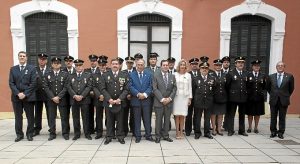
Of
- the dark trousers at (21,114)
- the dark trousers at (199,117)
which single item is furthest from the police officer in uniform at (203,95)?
the dark trousers at (21,114)

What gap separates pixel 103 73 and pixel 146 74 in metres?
0.96

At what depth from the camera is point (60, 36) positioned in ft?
27.5

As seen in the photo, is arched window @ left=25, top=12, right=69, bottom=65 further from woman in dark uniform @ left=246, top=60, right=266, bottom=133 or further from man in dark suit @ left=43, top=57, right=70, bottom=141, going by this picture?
woman in dark uniform @ left=246, top=60, right=266, bottom=133

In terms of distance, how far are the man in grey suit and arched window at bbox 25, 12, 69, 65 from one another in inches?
150

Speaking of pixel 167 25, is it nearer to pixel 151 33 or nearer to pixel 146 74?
pixel 151 33

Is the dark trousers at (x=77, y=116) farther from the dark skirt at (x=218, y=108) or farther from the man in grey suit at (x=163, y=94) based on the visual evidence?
the dark skirt at (x=218, y=108)

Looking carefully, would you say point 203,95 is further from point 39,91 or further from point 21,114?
point 21,114

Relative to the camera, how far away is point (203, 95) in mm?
6188

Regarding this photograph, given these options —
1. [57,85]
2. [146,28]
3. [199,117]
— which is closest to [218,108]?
[199,117]

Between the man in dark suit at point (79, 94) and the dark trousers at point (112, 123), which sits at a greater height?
the man in dark suit at point (79, 94)

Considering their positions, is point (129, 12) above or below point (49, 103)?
above

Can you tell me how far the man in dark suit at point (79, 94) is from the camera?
19.7 ft

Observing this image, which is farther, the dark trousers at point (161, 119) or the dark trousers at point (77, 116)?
the dark trousers at point (77, 116)

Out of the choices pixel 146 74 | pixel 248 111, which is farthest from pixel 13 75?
pixel 248 111
